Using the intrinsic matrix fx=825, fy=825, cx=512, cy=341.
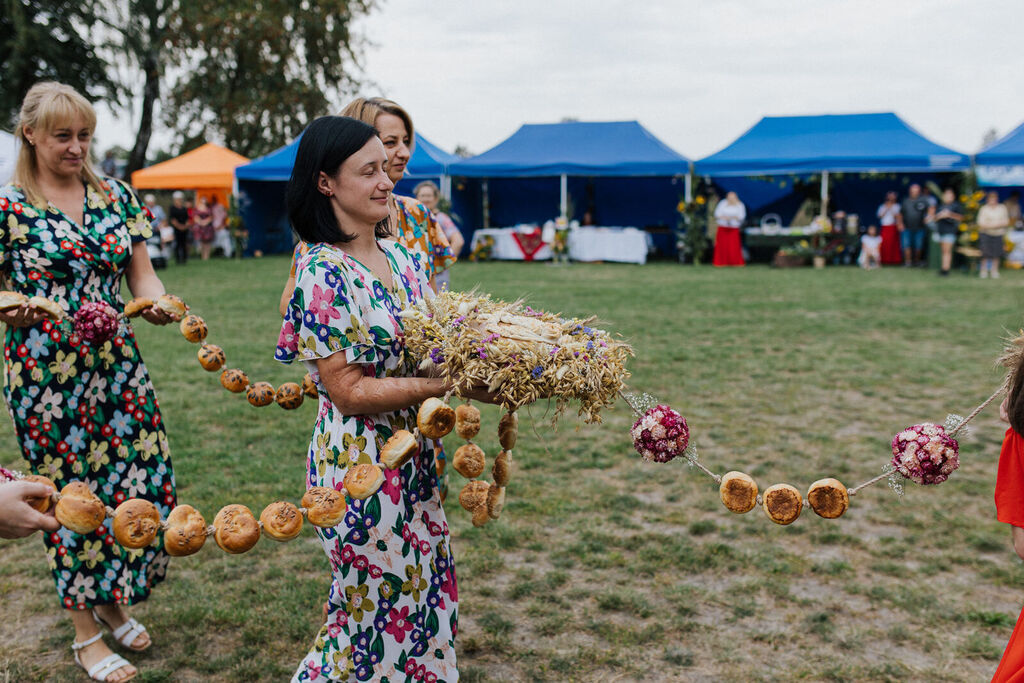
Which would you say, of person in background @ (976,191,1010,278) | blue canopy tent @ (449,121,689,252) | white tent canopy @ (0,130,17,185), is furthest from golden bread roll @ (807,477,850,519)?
blue canopy tent @ (449,121,689,252)

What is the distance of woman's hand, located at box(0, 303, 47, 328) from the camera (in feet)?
9.80

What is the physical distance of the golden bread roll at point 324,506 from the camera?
7.04 ft

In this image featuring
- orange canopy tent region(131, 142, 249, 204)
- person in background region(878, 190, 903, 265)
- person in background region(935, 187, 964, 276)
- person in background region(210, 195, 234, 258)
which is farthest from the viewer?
person in background region(210, 195, 234, 258)

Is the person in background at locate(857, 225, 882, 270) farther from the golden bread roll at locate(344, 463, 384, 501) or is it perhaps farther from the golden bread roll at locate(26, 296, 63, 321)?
the golden bread roll at locate(344, 463, 384, 501)

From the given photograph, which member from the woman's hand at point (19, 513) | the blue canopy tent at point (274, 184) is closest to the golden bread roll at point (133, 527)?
the woman's hand at point (19, 513)

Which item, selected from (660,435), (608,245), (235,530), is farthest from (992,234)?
(235,530)

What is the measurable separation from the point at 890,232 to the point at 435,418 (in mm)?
21982

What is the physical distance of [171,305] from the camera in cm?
337

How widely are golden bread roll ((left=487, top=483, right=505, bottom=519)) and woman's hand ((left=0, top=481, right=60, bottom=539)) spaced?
1.17 metres

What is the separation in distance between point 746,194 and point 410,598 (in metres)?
25.0

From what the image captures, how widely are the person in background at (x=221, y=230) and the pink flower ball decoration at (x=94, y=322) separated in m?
23.4

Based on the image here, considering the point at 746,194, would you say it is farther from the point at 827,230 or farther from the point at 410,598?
the point at 410,598

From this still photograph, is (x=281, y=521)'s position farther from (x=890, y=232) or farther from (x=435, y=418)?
(x=890, y=232)

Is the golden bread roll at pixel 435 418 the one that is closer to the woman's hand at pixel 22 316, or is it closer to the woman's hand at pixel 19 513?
the woman's hand at pixel 19 513
